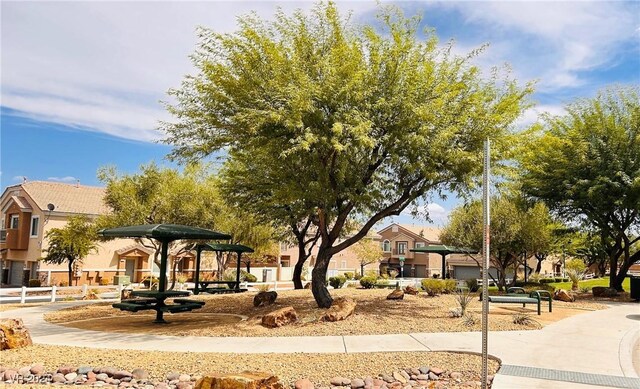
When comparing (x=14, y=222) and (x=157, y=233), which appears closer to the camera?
(x=157, y=233)

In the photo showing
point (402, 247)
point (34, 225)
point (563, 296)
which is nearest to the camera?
point (563, 296)

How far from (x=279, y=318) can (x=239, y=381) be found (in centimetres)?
629

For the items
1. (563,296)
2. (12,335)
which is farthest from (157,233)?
(563,296)

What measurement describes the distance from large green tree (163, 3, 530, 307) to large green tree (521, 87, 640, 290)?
24.9 ft

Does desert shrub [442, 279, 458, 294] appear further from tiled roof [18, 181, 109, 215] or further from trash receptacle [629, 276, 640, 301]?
tiled roof [18, 181, 109, 215]

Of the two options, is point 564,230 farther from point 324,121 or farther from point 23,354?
point 23,354

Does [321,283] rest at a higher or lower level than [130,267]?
higher

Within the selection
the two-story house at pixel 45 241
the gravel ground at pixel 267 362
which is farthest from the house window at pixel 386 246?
the gravel ground at pixel 267 362

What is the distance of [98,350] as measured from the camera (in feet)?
33.7

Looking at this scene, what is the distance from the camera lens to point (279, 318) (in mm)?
12938

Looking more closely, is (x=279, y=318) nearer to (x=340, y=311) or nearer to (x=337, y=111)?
(x=340, y=311)

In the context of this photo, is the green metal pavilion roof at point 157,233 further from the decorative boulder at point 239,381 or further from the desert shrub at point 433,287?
the desert shrub at point 433,287

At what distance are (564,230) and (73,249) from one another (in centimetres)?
2865

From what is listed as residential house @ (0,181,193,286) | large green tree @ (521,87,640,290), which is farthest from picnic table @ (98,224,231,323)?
residential house @ (0,181,193,286)
